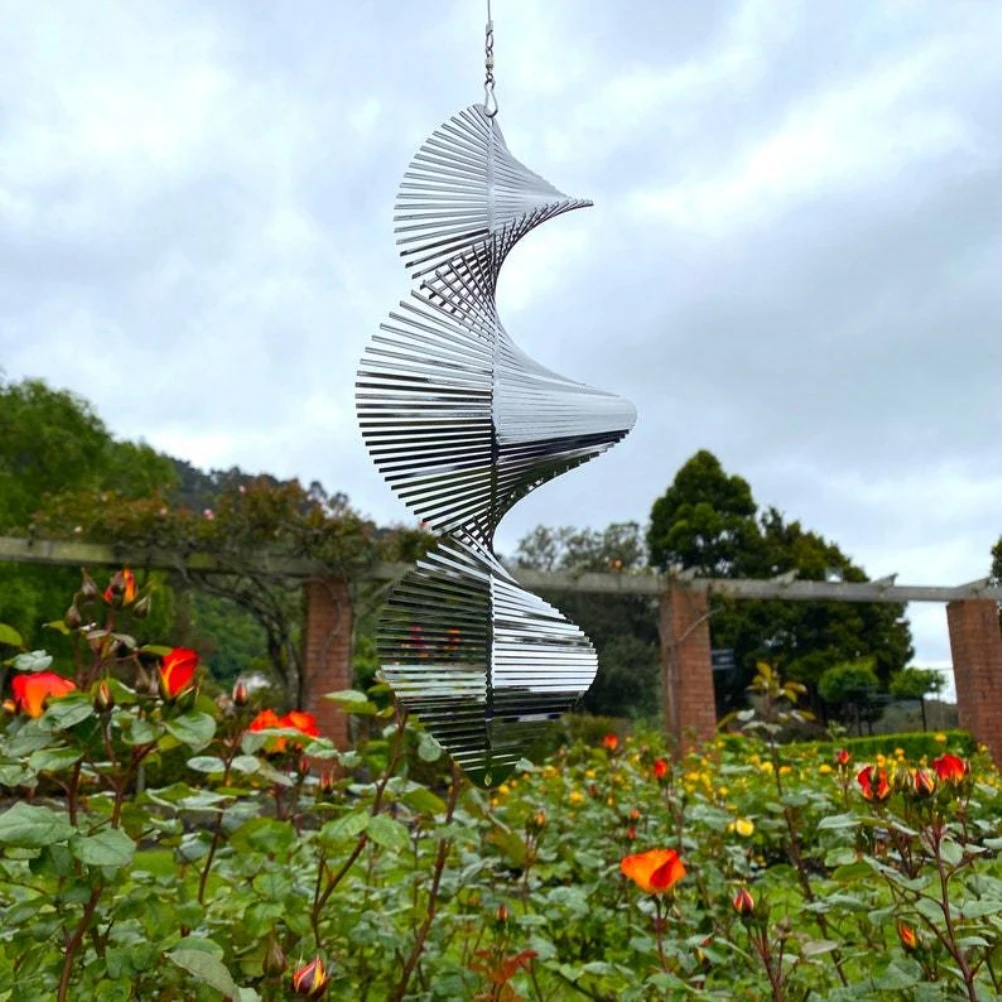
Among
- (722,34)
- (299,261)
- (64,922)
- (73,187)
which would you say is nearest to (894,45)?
(722,34)

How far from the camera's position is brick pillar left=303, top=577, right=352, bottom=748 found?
669cm

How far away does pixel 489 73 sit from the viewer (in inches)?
54.9

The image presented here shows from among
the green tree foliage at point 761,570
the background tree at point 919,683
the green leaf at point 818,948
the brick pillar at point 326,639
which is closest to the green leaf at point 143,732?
the green leaf at point 818,948

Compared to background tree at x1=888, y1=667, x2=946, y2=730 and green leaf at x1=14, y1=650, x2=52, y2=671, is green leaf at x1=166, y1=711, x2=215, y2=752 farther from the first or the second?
background tree at x1=888, y1=667, x2=946, y2=730

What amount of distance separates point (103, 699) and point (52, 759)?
0.08 metres

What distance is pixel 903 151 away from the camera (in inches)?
119

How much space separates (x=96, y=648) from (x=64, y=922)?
0.32 meters

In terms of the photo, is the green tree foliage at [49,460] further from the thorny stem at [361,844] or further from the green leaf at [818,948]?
the green leaf at [818,948]

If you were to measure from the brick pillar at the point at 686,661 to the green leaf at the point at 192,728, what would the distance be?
22.9 feet

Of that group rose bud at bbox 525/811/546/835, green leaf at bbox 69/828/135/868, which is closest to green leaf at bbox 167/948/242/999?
green leaf at bbox 69/828/135/868

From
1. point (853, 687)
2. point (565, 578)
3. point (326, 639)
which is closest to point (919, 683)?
point (853, 687)

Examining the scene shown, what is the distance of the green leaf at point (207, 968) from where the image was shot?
0.83 m

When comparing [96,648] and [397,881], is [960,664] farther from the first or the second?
[96,648]

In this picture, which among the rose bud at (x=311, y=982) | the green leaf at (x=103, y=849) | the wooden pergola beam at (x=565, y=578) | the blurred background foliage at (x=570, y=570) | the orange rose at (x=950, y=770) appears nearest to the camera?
A: the rose bud at (x=311, y=982)
